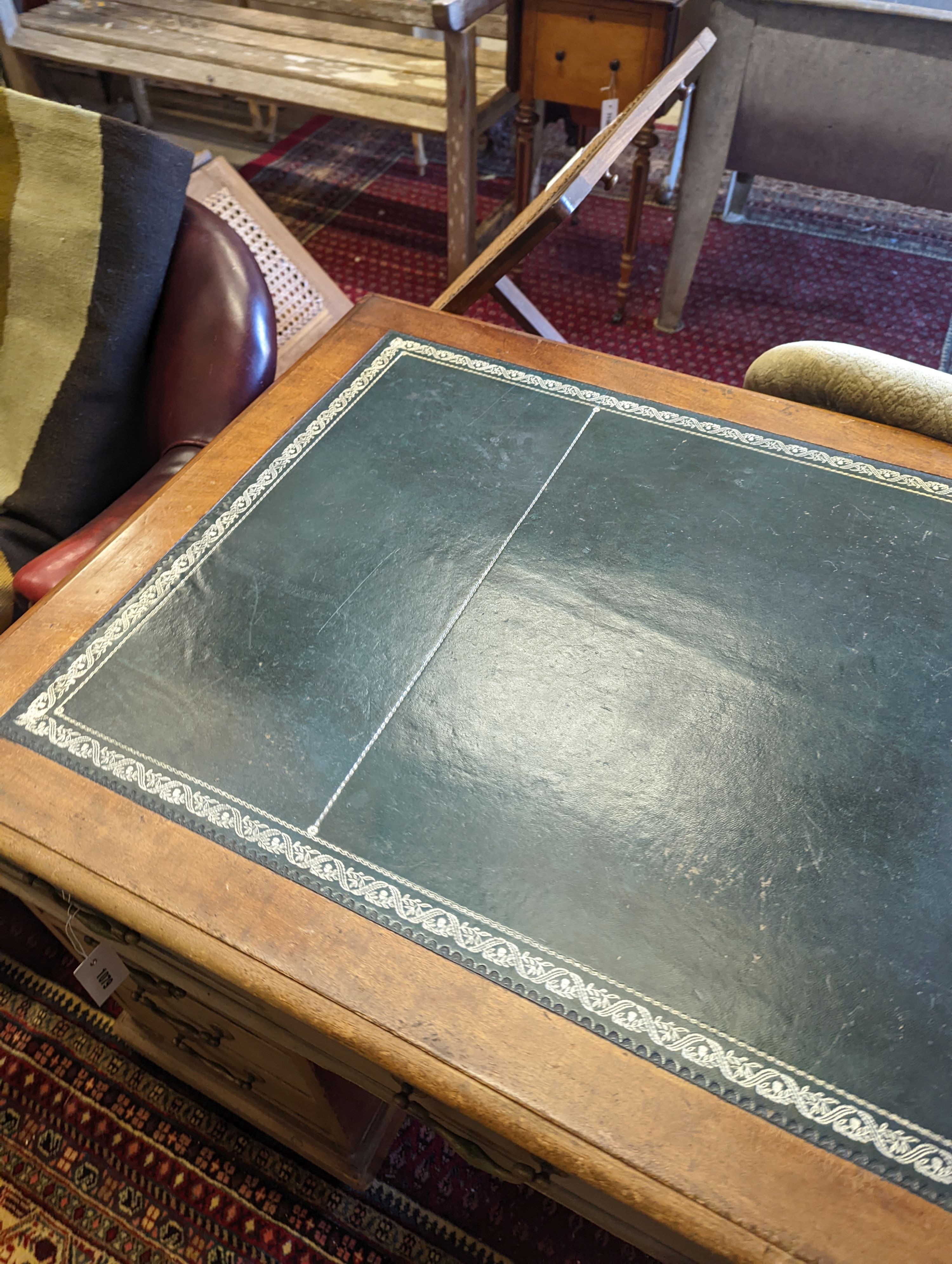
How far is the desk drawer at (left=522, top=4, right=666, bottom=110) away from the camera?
2.25 meters

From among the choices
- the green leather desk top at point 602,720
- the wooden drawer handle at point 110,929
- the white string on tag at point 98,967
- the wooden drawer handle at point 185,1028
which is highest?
the green leather desk top at point 602,720

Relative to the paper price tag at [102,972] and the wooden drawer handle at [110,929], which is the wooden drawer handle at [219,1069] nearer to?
the paper price tag at [102,972]

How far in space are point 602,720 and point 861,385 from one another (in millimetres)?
679

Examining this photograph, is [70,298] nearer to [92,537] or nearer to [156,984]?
[92,537]

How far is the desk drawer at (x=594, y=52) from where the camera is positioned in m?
2.25

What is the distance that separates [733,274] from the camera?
9.59ft

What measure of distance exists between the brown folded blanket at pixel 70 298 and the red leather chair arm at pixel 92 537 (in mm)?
237

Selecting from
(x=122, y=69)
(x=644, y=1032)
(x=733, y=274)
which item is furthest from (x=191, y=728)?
(x=122, y=69)

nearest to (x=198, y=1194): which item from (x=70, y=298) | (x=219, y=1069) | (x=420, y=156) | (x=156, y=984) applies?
(x=219, y=1069)

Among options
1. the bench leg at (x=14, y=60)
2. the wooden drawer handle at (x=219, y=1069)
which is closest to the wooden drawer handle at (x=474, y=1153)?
the wooden drawer handle at (x=219, y=1069)

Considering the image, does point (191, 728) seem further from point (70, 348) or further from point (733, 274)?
point (733, 274)

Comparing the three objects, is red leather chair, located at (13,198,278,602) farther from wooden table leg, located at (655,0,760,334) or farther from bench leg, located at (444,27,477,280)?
wooden table leg, located at (655,0,760,334)

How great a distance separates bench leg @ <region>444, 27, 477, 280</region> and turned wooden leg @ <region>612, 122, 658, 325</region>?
1.55ft

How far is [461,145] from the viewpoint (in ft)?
→ 8.33
